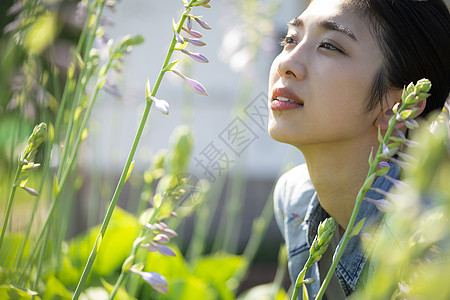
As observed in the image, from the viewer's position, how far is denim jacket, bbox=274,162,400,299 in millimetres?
814

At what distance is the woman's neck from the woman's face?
2cm

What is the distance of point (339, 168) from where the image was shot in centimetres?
80

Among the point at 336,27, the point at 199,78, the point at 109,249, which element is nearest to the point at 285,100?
the point at 336,27

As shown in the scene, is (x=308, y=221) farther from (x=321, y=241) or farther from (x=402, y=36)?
(x=321, y=241)

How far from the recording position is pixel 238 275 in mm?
1177

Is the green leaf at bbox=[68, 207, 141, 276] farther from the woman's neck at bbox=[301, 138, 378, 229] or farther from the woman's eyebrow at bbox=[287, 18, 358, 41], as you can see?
the woman's eyebrow at bbox=[287, 18, 358, 41]

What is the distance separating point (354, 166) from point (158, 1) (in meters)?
3.04

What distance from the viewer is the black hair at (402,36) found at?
764 millimetres

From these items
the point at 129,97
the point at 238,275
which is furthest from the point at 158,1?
the point at 238,275

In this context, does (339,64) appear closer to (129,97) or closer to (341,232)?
(341,232)

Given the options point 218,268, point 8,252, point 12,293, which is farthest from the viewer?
point 218,268

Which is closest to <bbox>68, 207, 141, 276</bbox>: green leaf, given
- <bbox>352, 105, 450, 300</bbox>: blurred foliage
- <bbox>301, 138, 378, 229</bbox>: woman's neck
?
<bbox>301, 138, 378, 229</bbox>: woman's neck

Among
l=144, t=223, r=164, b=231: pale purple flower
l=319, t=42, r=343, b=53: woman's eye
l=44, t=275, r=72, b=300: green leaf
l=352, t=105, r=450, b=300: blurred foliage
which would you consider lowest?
l=44, t=275, r=72, b=300: green leaf

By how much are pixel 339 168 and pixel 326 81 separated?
143 mm
